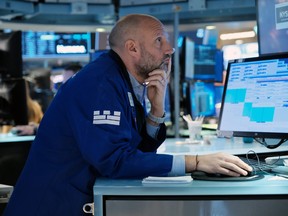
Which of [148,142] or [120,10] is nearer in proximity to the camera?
[148,142]

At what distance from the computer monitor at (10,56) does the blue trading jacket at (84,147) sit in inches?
99.4

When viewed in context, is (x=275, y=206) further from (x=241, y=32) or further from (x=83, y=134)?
(x=241, y=32)

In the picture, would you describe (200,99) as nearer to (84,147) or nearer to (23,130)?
(23,130)

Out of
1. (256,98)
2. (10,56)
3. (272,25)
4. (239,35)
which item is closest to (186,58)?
(10,56)

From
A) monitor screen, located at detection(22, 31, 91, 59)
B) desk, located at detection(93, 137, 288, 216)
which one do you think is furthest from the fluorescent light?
desk, located at detection(93, 137, 288, 216)

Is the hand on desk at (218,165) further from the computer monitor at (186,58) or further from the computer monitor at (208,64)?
the computer monitor at (208,64)

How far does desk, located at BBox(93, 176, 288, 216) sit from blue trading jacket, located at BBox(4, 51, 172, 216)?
0.31 ft

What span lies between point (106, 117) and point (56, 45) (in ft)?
15.4

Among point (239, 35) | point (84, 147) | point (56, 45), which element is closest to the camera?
point (84, 147)

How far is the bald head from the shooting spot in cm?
160

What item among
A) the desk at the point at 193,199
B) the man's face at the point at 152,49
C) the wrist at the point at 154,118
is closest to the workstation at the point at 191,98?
the desk at the point at 193,199

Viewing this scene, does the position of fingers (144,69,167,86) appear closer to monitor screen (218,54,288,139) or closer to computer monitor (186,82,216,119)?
monitor screen (218,54,288,139)

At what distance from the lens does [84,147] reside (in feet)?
4.48

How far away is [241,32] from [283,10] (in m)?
4.50
